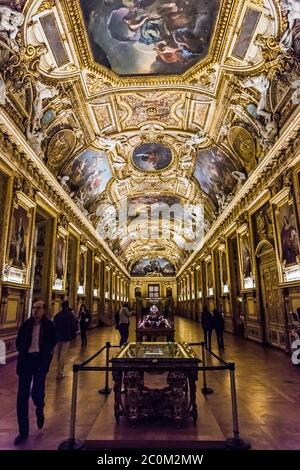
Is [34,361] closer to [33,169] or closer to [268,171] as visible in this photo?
[33,169]

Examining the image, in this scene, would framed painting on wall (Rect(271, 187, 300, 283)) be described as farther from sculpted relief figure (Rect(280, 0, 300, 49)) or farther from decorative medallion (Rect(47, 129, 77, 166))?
decorative medallion (Rect(47, 129, 77, 166))

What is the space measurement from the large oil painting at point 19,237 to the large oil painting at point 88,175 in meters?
4.03

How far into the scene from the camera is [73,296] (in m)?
15.3

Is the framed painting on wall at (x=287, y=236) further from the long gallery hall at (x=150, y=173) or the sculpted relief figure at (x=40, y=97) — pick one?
the sculpted relief figure at (x=40, y=97)

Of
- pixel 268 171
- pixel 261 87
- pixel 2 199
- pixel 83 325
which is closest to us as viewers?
pixel 2 199

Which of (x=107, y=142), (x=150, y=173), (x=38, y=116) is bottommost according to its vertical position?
(x=38, y=116)

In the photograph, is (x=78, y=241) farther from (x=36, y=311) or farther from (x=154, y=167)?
(x=36, y=311)

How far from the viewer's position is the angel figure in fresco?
8789 mm

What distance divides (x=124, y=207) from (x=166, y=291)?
1163 inches

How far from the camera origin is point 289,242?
9.18 meters

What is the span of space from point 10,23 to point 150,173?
11.1 meters

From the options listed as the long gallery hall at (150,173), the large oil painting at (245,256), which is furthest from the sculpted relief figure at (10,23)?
the large oil painting at (245,256)

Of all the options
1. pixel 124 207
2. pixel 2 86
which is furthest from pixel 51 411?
pixel 124 207

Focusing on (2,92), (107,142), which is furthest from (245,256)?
(2,92)
